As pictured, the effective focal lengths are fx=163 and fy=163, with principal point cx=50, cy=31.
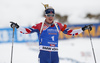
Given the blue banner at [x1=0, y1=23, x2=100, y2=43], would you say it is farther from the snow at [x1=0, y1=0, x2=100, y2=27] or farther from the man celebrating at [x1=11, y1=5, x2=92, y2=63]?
the man celebrating at [x1=11, y1=5, x2=92, y2=63]

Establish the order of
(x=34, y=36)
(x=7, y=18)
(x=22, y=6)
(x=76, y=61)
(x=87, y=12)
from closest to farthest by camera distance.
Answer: (x=76, y=61)
(x=34, y=36)
(x=7, y=18)
(x=87, y=12)
(x=22, y=6)

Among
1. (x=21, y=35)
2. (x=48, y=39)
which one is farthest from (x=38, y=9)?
(x=48, y=39)

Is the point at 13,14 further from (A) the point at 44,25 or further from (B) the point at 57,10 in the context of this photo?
(A) the point at 44,25

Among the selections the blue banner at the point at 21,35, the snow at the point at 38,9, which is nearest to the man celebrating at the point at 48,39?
the blue banner at the point at 21,35

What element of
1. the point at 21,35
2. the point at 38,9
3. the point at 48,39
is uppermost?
the point at 38,9

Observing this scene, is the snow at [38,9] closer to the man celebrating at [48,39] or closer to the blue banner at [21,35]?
the blue banner at [21,35]

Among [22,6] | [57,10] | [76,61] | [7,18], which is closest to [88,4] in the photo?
[57,10]

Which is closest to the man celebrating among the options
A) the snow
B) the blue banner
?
the blue banner

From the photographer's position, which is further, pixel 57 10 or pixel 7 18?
pixel 57 10

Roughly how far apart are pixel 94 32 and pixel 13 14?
9965 mm

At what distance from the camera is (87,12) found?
19.1 metres

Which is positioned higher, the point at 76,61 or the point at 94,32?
the point at 94,32

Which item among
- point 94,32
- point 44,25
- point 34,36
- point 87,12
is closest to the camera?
point 44,25

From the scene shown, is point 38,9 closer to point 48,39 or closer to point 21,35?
point 21,35
